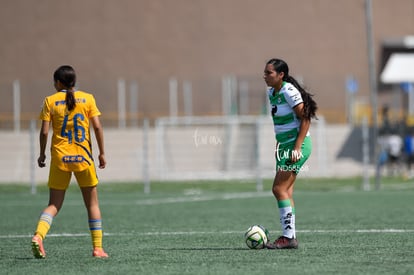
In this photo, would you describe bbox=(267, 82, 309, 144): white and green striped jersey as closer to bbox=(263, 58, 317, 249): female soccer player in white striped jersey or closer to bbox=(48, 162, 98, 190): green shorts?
bbox=(263, 58, 317, 249): female soccer player in white striped jersey

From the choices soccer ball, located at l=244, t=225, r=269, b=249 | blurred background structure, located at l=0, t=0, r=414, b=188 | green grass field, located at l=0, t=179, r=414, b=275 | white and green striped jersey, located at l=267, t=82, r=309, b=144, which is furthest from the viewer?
blurred background structure, located at l=0, t=0, r=414, b=188

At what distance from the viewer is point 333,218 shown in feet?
53.7

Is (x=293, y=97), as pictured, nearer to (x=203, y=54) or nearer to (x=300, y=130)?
(x=300, y=130)

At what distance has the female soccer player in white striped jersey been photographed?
1145 centimetres

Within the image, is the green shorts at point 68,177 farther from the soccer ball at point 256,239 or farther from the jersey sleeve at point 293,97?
the jersey sleeve at point 293,97

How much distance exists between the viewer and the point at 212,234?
44.7ft

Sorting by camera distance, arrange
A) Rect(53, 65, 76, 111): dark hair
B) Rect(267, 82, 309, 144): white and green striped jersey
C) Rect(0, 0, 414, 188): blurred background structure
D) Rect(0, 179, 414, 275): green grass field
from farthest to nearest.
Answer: Rect(0, 0, 414, 188): blurred background structure, Rect(267, 82, 309, 144): white and green striped jersey, Rect(53, 65, 76, 111): dark hair, Rect(0, 179, 414, 275): green grass field

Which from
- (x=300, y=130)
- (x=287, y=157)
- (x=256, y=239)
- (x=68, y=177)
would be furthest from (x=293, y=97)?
(x=68, y=177)

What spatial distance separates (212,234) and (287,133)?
2.53m

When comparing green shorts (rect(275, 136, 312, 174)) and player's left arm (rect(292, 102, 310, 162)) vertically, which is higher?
player's left arm (rect(292, 102, 310, 162))

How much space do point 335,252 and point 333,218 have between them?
5538 mm

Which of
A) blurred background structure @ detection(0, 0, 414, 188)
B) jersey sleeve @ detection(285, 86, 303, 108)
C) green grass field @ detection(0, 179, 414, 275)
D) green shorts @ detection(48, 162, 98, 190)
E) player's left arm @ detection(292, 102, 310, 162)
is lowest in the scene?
green grass field @ detection(0, 179, 414, 275)

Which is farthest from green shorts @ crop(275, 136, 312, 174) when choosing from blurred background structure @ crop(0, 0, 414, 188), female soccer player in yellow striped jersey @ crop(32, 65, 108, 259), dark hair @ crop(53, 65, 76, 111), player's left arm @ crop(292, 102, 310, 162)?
blurred background structure @ crop(0, 0, 414, 188)

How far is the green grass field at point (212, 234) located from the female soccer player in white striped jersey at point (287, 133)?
366mm
